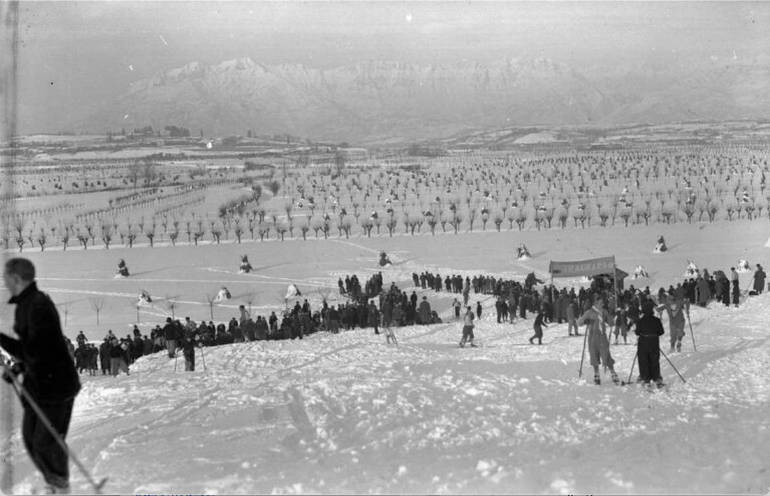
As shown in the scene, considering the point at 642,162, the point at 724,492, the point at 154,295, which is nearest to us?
the point at 724,492

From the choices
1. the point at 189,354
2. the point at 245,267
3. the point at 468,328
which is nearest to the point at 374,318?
the point at 468,328

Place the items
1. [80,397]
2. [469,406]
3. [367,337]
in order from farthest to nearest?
[367,337]
[80,397]
[469,406]

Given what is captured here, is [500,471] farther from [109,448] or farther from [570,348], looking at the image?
[570,348]

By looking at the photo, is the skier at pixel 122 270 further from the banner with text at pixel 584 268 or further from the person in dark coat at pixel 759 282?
the person in dark coat at pixel 759 282

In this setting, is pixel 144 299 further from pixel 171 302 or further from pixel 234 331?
pixel 234 331

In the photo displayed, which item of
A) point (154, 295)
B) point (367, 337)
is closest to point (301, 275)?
point (154, 295)

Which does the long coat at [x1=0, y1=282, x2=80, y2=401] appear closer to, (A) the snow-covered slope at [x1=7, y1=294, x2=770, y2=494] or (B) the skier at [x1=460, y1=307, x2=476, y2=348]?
(A) the snow-covered slope at [x1=7, y1=294, x2=770, y2=494]
